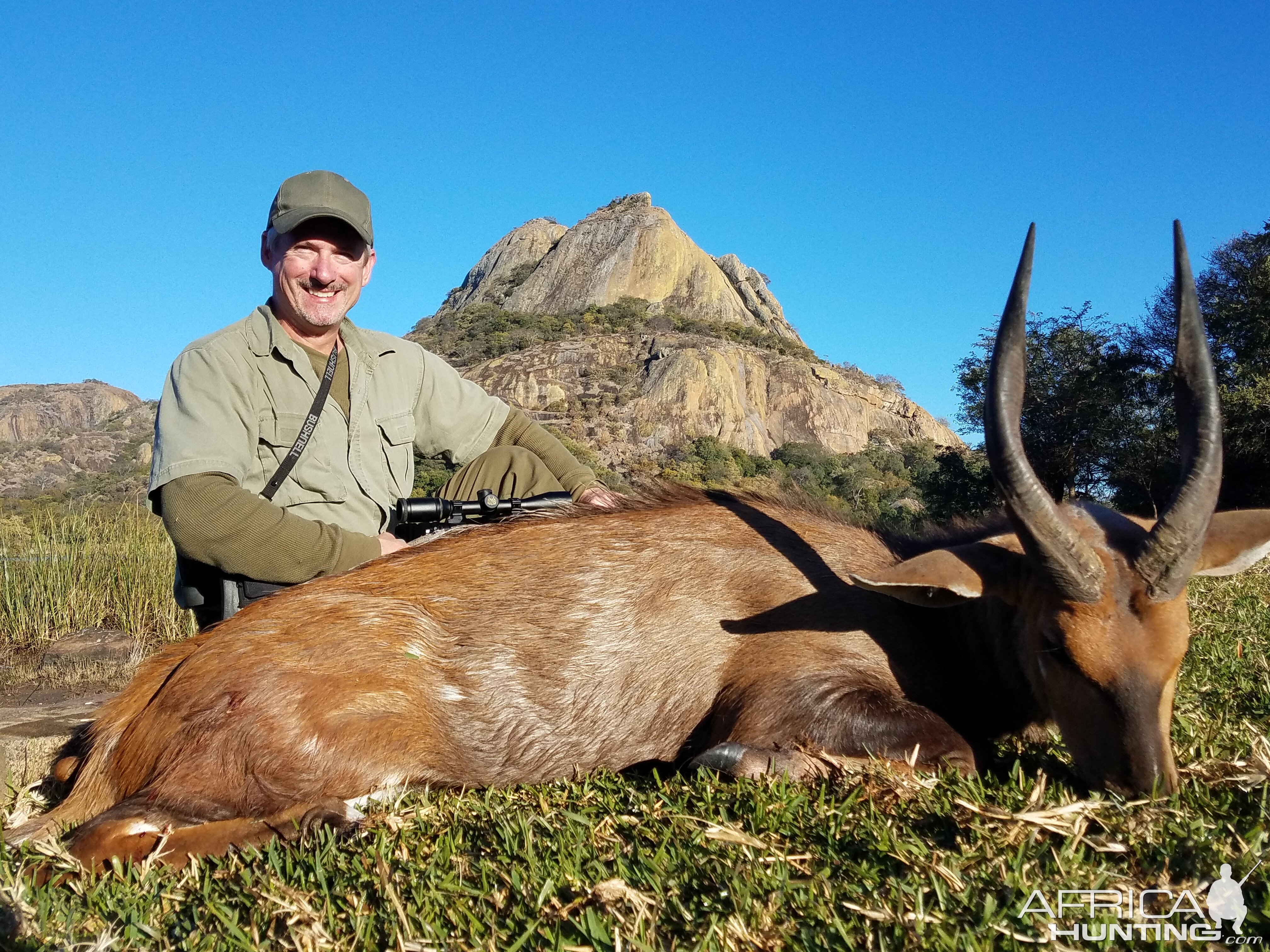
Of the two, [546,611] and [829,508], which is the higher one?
[829,508]

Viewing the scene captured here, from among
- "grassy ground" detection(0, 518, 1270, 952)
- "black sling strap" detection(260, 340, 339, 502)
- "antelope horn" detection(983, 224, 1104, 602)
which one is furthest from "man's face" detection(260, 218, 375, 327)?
"antelope horn" detection(983, 224, 1104, 602)

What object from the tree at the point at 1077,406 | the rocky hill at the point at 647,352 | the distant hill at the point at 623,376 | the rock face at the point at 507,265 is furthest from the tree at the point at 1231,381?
the rock face at the point at 507,265

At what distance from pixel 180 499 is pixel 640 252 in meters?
80.3

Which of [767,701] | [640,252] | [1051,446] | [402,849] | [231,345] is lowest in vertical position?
[402,849]

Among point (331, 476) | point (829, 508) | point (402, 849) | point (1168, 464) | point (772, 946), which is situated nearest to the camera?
point (772, 946)

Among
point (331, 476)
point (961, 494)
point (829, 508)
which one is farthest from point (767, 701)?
point (961, 494)

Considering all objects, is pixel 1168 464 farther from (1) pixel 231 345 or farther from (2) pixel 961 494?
(1) pixel 231 345

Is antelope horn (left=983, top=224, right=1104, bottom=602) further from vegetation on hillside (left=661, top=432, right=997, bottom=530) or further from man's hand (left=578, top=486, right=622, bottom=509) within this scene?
vegetation on hillside (left=661, top=432, right=997, bottom=530)

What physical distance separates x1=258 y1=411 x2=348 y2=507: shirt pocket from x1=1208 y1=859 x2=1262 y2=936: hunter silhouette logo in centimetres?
412

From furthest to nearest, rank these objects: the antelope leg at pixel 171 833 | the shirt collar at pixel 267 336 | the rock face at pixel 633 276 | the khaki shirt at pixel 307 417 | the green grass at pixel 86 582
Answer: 1. the rock face at pixel 633 276
2. the green grass at pixel 86 582
3. the shirt collar at pixel 267 336
4. the khaki shirt at pixel 307 417
5. the antelope leg at pixel 171 833

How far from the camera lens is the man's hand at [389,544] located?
4.62 meters

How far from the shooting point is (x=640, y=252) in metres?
81.8

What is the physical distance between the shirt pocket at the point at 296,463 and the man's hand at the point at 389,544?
37 centimetres
